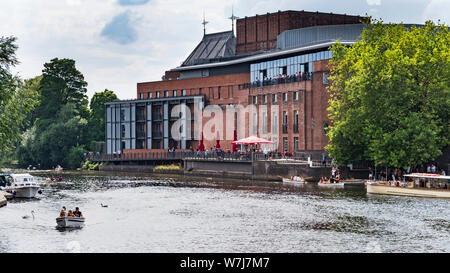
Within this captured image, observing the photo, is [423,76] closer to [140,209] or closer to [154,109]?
[140,209]

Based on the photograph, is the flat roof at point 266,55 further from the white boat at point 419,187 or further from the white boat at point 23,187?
the white boat at point 23,187

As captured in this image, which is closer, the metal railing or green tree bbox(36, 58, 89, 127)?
the metal railing

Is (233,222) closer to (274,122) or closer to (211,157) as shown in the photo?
(211,157)

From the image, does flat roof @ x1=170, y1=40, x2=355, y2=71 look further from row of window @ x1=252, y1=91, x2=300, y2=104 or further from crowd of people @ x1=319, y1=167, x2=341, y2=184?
crowd of people @ x1=319, y1=167, x2=341, y2=184

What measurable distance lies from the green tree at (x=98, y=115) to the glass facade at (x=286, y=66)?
45.6m

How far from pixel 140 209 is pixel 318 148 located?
147 ft

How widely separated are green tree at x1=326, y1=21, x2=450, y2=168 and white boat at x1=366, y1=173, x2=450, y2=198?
453cm

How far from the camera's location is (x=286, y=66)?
115 meters

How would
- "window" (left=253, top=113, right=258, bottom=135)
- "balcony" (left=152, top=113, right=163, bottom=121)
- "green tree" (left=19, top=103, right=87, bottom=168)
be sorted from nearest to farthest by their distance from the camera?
"window" (left=253, top=113, right=258, bottom=135), "balcony" (left=152, top=113, right=163, bottom=121), "green tree" (left=19, top=103, right=87, bottom=168)

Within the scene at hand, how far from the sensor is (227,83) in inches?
5049

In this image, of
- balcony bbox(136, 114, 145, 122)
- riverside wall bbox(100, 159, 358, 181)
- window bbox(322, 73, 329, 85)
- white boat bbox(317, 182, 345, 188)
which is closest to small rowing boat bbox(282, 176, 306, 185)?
riverside wall bbox(100, 159, 358, 181)

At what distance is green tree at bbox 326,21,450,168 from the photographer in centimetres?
7750

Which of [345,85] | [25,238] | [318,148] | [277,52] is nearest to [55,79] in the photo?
[277,52]

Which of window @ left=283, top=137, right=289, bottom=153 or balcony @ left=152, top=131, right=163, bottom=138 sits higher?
balcony @ left=152, top=131, right=163, bottom=138
